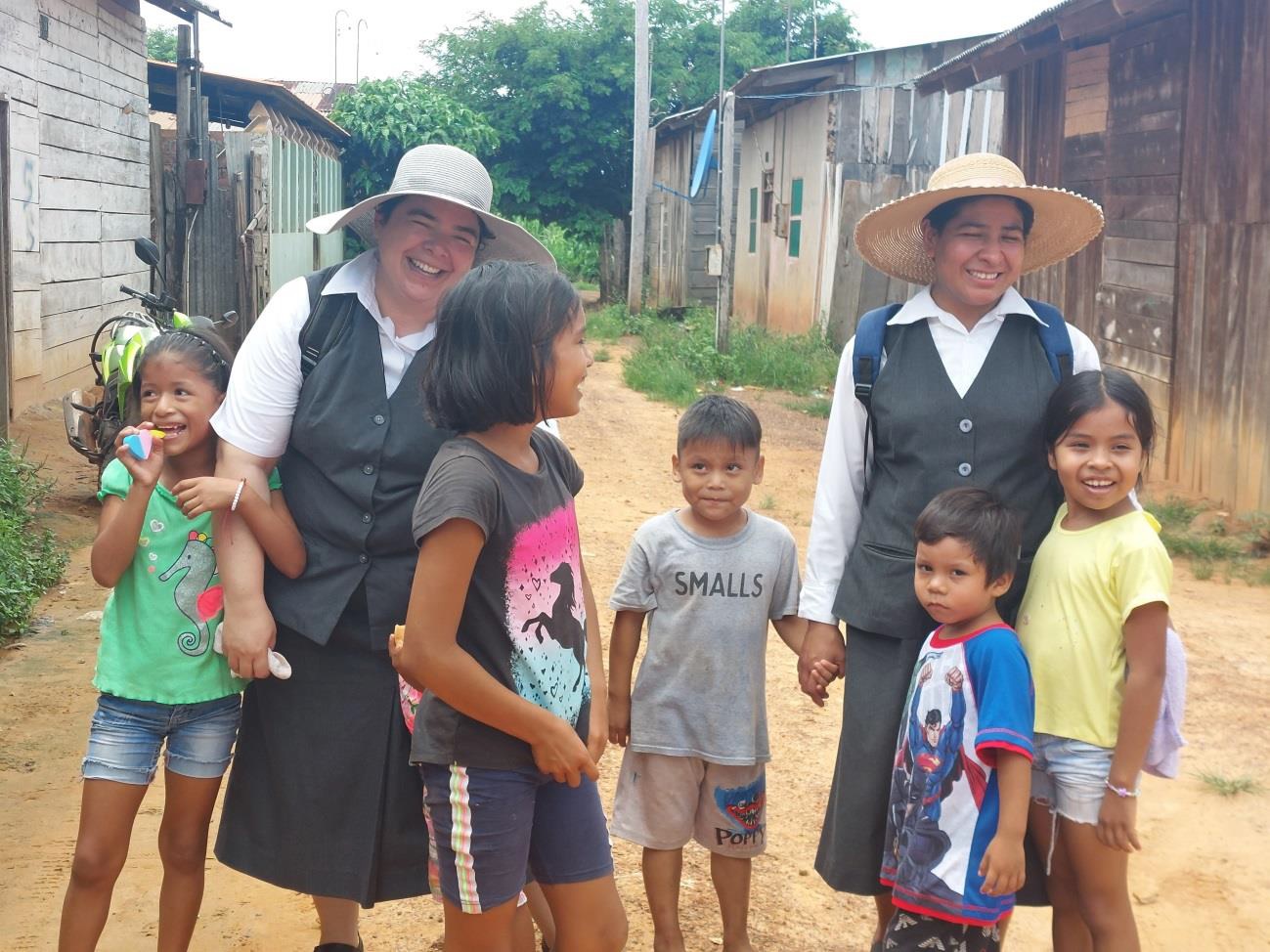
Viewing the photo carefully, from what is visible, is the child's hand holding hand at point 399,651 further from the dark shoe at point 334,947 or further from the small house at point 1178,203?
the small house at point 1178,203

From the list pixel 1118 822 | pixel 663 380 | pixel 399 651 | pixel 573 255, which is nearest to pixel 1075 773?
pixel 1118 822

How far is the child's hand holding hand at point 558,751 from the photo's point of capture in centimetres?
220

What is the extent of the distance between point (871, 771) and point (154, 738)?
4.76 feet

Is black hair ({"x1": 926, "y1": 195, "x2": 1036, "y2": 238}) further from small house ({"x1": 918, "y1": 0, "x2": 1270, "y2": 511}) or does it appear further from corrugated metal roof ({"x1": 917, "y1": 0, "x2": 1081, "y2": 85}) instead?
corrugated metal roof ({"x1": 917, "y1": 0, "x2": 1081, "y2": 85})

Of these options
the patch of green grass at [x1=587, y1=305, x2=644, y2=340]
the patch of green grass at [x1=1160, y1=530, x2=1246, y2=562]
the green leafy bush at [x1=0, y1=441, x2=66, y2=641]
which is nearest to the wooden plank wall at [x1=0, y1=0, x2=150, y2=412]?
the green leafy bush at [x1=0, y1=441, x2=66, y2=641]

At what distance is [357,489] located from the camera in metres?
2.55

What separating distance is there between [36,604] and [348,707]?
3.81 meters

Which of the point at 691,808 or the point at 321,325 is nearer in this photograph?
the point at 321,325

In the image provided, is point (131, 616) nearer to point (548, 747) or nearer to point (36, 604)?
point (548, 747)

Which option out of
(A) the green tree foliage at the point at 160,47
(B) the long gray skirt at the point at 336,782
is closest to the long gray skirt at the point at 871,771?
(B) the long gray skirt at the point at 336,782

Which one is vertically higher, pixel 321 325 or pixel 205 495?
pixel 321 325

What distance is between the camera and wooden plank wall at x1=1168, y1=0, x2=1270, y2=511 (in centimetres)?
747

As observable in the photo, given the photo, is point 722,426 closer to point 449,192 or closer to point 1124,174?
point 449,192

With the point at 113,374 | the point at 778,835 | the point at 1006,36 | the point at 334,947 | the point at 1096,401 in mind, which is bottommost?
the point at 778,835
